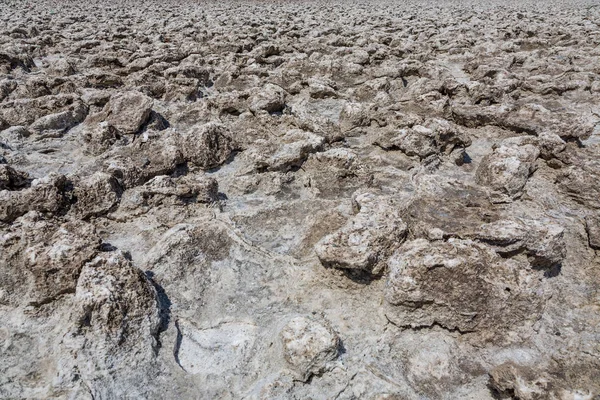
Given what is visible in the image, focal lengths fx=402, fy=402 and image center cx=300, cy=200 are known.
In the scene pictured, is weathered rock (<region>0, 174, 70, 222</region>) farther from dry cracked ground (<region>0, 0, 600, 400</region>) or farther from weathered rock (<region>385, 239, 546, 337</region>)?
weathered rock (<region>385, 239, 546, 337</region>)

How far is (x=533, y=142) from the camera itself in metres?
3.08

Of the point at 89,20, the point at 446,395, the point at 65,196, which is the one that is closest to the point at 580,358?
the point at 446,395

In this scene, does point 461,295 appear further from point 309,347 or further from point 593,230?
point 593,230

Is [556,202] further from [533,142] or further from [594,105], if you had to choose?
[594,105]

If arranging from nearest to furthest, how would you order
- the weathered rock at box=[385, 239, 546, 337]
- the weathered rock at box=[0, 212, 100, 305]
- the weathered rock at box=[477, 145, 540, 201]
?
the weathered rock at box=[385, 239, 546, 337], the weathered rock at box=[0, 212, 100, 305], the weathered rock at box=[477, 145, 540, 201]

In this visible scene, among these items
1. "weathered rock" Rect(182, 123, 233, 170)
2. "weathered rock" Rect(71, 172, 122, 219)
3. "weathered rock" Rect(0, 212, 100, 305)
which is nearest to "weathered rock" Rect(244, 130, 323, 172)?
"weathered rock" Rect(182, 123, 233, 170)

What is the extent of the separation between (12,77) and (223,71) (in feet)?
7.76

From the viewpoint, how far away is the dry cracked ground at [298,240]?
5.27 feet

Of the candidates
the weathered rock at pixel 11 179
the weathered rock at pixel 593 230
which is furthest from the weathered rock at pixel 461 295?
the weathered rock at pixel 11 179

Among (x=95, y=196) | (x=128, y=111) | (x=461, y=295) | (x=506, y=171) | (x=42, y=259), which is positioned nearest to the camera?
(x=461, y=295)

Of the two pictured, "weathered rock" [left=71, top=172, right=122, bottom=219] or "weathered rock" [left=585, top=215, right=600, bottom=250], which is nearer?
"weathered rock" [left=585, top=215, right=600, bottom=250]

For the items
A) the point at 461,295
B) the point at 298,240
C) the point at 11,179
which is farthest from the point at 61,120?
the point at 461,295

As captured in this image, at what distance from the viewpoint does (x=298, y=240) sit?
2338mm

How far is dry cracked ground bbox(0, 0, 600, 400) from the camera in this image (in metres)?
1.61
